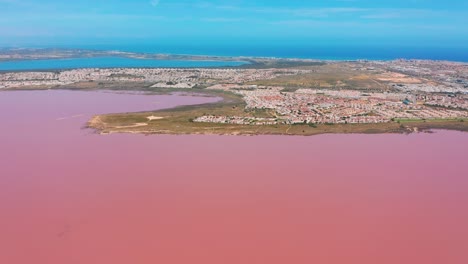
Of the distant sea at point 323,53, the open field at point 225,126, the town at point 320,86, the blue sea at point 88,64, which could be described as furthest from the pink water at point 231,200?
the distant sea at point 323,53

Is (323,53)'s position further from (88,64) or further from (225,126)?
(225,126)

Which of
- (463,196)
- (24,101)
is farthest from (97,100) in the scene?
(463,196)

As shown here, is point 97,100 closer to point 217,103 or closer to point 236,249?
point 217,103

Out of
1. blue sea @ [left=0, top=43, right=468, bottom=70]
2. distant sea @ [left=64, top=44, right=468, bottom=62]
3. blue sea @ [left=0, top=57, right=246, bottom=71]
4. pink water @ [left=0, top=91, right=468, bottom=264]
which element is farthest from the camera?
distant sea @ [left=64, top=44, right=468, bottom=62]

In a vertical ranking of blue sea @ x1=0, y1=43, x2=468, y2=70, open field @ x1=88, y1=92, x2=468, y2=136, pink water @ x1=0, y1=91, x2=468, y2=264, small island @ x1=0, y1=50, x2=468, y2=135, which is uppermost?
blue sea @ x1=0, y1=43, x2=468, y2=70

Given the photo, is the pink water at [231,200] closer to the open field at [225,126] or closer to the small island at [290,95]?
the open field at [225,126]

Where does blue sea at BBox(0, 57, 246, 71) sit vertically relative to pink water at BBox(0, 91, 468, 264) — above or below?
above

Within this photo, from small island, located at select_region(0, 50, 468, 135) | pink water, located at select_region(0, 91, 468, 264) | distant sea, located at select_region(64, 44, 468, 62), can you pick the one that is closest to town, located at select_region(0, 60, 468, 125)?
small island, located at select_region(0, 50, 468, 135)

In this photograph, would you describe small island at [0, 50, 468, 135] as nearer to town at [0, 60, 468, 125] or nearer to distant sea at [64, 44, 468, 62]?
town at [0, 60, 468, 125]

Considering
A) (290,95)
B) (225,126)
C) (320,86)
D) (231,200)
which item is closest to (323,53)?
(320,86)
